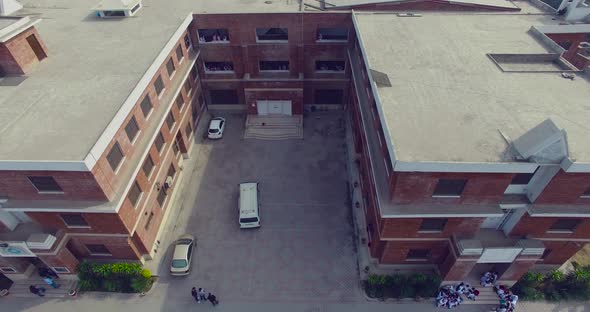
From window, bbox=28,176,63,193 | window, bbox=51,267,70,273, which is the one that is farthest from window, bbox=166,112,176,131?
window, bbox=51,267,70,273

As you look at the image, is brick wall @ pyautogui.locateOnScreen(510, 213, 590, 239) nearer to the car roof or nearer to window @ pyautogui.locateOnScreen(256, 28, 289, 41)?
the car roof

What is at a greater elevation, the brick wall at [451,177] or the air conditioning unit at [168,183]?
the brick wall at [451,177]

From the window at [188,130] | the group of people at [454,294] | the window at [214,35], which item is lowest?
the group of people at [454,294]

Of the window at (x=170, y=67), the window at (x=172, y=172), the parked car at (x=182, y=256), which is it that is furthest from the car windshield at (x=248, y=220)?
the window at (x=170, y=67)

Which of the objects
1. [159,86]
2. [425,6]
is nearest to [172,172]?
[159,86]

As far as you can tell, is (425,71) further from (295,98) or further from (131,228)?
(131,228)

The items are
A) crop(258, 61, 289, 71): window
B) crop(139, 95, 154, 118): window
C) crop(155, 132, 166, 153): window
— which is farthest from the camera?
crop(258, 61, 289, 71): window

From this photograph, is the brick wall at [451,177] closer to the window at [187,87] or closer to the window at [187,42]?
the window at [187,87]
